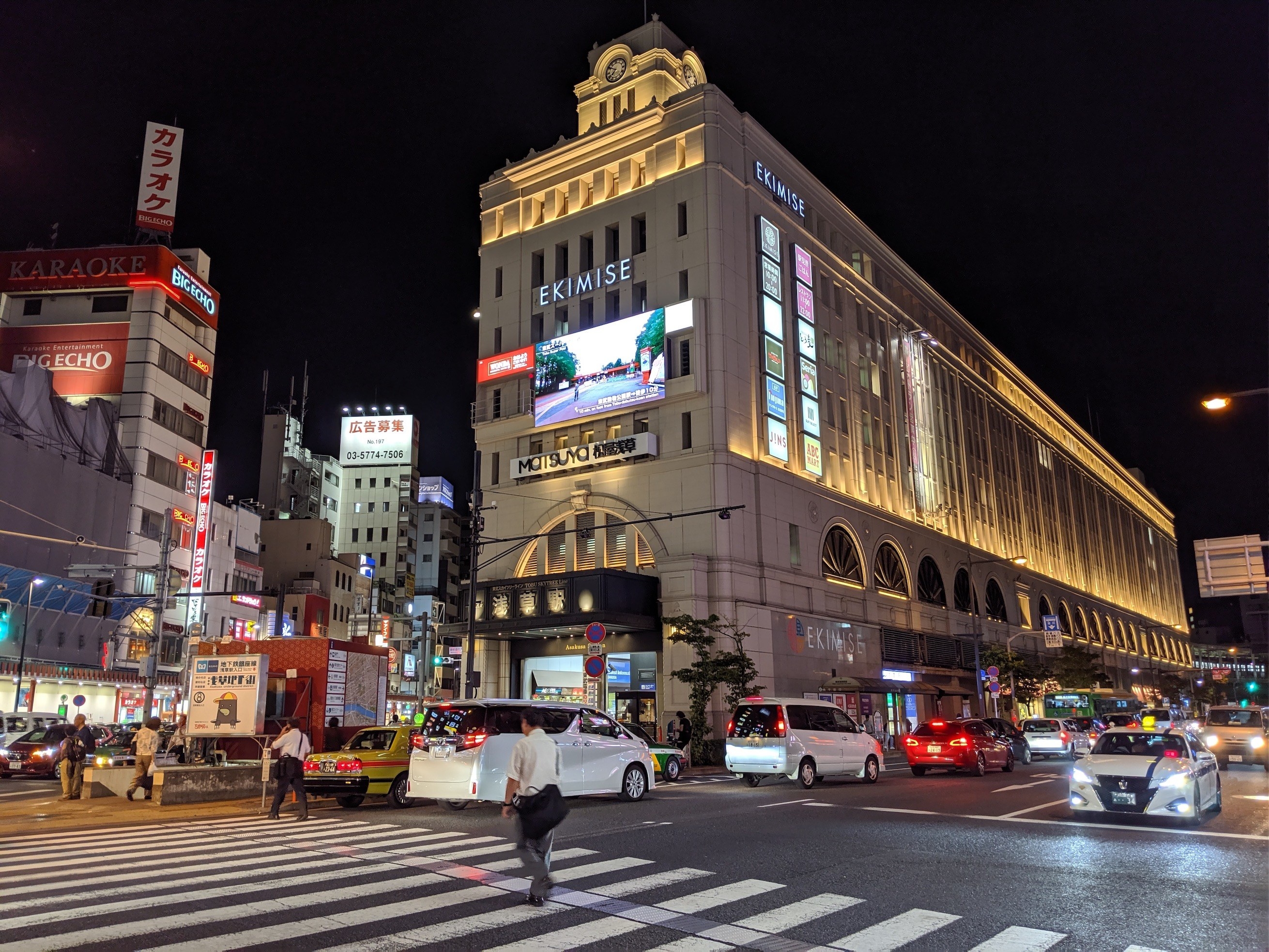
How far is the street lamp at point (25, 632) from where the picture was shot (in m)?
46.3

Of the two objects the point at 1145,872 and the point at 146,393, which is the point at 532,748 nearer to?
the point at 1145,872

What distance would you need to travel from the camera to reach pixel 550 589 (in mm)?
41625

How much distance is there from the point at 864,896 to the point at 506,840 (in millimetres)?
5925

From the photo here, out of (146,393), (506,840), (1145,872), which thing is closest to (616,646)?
(506,840)

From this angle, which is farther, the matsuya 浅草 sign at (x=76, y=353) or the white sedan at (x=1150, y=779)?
the matsuya 浅草 sign at (x=76, y=353)

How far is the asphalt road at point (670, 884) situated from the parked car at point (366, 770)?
1.82m

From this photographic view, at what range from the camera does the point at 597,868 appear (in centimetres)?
1082

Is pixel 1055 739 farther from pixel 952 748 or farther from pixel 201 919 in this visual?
pixel 201 919

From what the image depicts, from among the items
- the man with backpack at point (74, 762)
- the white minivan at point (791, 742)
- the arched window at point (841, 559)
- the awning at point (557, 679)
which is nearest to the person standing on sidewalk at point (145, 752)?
the man with backpack at point (74, 762)

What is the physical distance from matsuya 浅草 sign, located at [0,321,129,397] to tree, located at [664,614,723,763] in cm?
4856

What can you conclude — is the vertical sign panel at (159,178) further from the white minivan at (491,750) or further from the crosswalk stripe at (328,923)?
the crosswalk stripe at (328,923)

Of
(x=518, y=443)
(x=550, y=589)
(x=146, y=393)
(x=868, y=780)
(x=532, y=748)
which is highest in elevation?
(x=146, y=393)

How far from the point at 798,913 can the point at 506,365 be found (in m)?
43.4

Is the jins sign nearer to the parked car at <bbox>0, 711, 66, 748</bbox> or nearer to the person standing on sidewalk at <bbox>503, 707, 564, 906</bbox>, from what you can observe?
the parked car at <bbox>0, 711, 66, 748</bbox>
